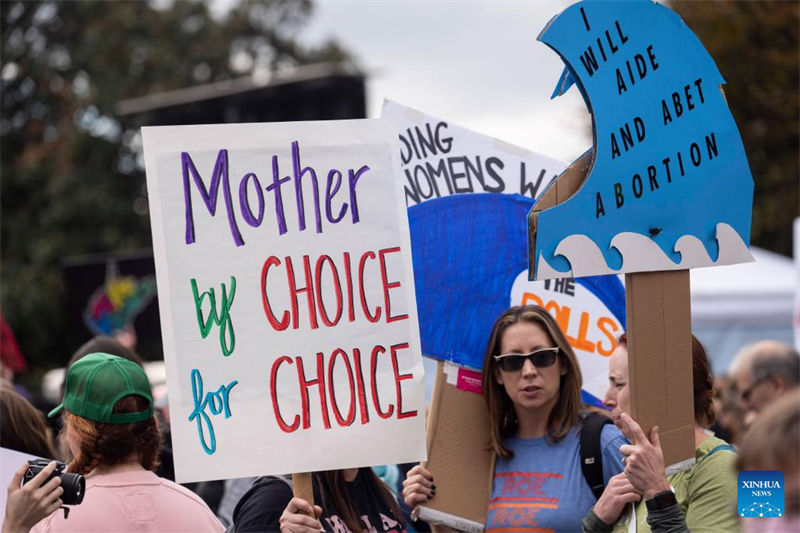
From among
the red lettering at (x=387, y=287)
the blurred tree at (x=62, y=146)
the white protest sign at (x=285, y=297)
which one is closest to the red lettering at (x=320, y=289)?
the white protest sign at (x=285, y=297)

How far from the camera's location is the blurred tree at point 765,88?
54.5 ft

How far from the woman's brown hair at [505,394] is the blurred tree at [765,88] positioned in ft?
45.3

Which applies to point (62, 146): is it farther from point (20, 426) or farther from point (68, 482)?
point (68, 482)

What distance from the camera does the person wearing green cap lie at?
2.67 metres

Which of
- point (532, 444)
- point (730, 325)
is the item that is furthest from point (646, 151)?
point (730, 325)

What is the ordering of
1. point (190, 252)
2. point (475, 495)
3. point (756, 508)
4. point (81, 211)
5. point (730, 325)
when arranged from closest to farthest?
point (756, 508)
point (190, 252)
point (475, 495)
point (730, 325)
point (81, 211)

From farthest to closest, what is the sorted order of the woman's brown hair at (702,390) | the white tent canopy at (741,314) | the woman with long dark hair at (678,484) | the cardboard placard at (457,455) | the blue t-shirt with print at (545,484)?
the white tent canopy at (741,314) < the cardboard placard at (457,455) < the blue t-shirt with print at (545,484) < the woman's brown hair at (702,390) < the woman with long dark hair at (678,484)

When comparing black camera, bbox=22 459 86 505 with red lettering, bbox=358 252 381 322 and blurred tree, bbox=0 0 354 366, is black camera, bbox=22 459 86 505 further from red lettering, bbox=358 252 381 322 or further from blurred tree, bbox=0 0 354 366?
blurred tree, bbox=0 0 354 366

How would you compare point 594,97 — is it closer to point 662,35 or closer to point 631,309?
point 662,35

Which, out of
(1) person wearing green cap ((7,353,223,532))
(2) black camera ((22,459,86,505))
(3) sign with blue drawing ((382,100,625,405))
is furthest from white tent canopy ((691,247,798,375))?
(2) black camera ((22,459,86,505))

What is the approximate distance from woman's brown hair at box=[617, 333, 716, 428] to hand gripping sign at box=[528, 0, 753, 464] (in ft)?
0.57

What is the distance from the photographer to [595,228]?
2668mm

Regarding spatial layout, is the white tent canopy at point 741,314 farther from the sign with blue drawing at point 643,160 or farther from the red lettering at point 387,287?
the red lettering at point 387,287

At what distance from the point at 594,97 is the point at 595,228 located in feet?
1.02
